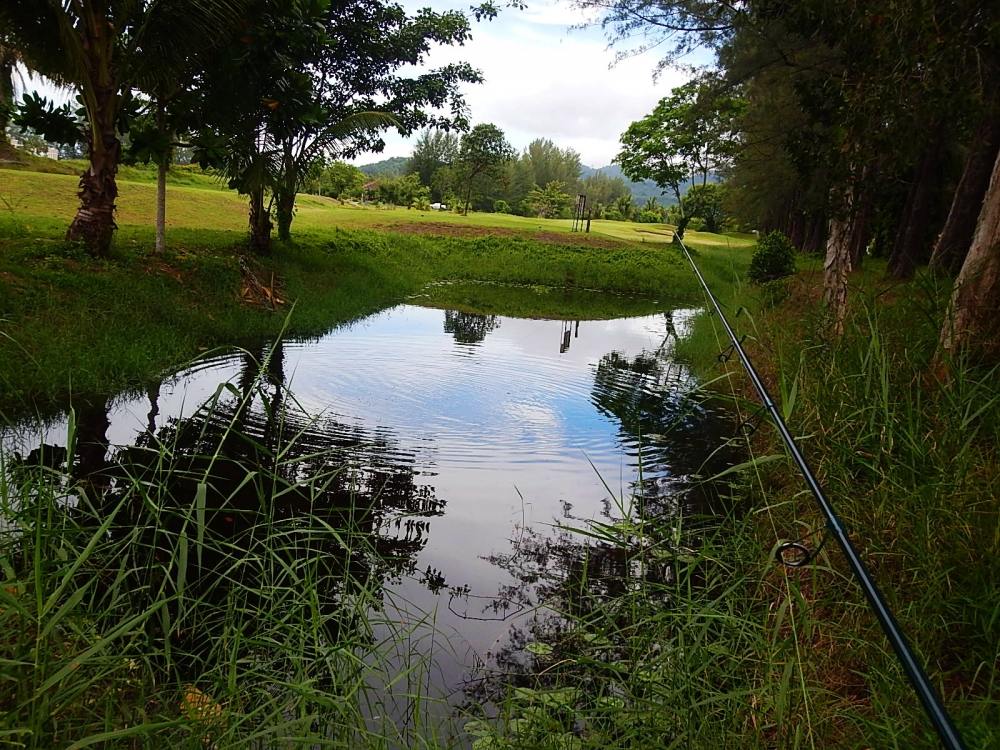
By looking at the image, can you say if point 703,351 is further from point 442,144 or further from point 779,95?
point 442,144

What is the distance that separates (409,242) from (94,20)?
47.5ft

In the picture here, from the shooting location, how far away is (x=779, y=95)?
14.8 m

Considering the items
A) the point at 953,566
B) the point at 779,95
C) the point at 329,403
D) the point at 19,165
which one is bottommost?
the point at 329,403

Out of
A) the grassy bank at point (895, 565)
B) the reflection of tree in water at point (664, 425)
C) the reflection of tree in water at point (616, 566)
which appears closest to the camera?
the grassy bank at point (895, 565)

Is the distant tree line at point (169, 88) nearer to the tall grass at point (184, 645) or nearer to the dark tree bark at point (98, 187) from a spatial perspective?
the dark tree bark at point (98, 187)

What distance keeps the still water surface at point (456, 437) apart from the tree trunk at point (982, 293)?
209 cm

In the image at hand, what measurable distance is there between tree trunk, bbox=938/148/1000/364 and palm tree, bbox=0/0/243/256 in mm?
8913

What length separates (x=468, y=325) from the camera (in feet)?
43.0

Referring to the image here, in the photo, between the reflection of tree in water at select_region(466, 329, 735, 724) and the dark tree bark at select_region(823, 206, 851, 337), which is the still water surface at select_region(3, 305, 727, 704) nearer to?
the reflection of tree in water at select_region(466, 329, 735, 724)

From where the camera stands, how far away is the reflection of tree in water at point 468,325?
11750mm

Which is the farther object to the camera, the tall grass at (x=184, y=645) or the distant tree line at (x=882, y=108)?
the distant tree line at (x=882, y=108)

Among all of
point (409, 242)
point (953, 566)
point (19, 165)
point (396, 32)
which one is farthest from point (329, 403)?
point (19, 165)

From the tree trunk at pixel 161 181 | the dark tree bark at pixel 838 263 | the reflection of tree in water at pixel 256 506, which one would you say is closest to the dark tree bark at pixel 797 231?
the dark tree bark at pixel 838 263

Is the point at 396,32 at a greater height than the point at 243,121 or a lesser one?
greater
